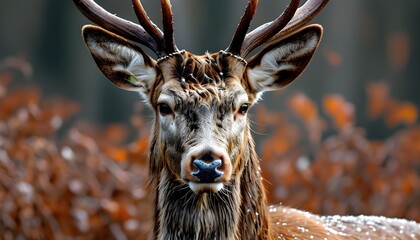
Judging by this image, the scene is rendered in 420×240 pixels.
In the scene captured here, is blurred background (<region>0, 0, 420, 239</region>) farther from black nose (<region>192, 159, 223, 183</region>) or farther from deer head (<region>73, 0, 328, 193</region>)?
black nose (<region>192, 159, 223, 183</region>)

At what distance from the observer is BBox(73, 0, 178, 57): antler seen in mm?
6711

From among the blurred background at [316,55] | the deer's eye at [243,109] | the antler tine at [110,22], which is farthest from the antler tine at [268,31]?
the blurred background at [316,55]

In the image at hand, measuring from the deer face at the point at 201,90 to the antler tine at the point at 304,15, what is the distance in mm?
195

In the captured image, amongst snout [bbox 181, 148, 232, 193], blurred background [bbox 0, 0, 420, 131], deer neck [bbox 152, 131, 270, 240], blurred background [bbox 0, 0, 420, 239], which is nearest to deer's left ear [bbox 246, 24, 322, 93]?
deer neck [bbox 152, 131, 270, 240]

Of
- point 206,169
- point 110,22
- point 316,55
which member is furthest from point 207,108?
point 316,55

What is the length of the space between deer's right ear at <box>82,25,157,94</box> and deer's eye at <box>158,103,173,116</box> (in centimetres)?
36

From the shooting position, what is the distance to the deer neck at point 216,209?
21.4 feet

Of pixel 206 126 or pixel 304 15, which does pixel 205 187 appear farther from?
pixel 304 15

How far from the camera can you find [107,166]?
1120 centimetres

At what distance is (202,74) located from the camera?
21.3 ft

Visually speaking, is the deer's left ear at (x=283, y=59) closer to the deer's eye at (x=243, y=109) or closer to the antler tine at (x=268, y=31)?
the antler tine at (x=268, y=31)

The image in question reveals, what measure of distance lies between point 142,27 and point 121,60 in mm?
251

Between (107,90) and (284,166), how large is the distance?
26.1 feet

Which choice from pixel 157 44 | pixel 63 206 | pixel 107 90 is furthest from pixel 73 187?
pixel 107 90
